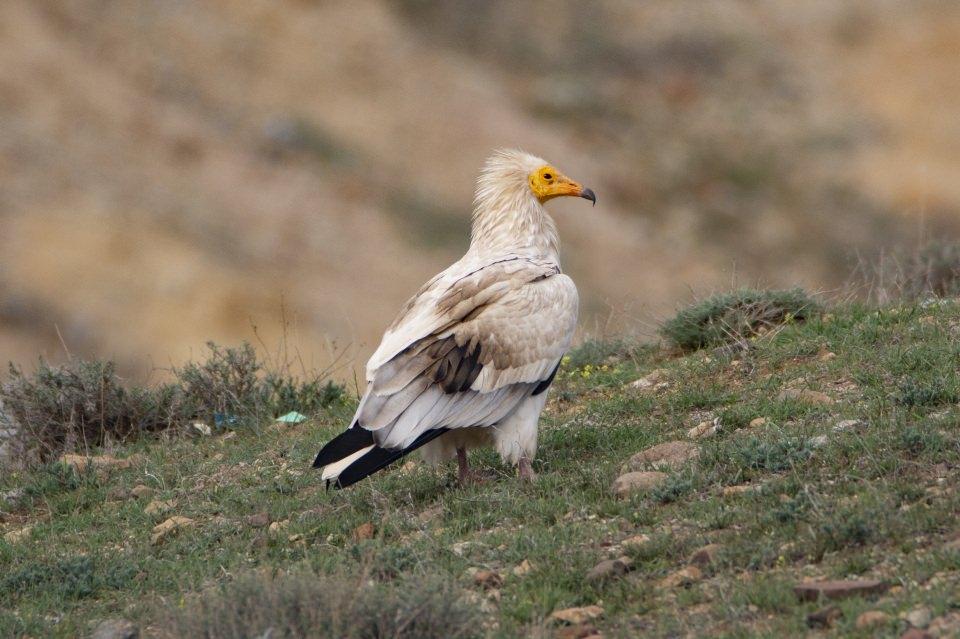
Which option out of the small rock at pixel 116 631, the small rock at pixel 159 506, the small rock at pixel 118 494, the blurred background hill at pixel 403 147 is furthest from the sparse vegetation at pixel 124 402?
the blurred background hill at pixel 403 147

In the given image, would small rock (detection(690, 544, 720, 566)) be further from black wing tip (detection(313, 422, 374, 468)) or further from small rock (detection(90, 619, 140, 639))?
small rock (detection(90, 619, 140, 639))

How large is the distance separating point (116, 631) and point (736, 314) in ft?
19.4

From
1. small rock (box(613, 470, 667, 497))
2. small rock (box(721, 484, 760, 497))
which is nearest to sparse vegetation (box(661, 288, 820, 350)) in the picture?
small rock (box(613, 470, 667, 497))

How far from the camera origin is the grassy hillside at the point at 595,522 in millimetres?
4812

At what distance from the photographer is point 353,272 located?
1147 inches

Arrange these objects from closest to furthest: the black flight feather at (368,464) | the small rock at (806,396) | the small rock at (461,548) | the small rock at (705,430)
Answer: the small rock at (461,548) < the black flight feather at (368,464) < the small rock at (705,430) < the small rock at (806,396)

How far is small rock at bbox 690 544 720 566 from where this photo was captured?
536 cm

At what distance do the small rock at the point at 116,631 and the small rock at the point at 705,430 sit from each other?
342 centimetres

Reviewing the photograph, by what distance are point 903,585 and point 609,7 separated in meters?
42.4

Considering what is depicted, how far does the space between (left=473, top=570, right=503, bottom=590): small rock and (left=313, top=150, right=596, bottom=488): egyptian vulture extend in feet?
3.93

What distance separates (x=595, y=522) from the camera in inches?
242

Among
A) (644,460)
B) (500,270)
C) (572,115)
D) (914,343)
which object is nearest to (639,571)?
(644,460)

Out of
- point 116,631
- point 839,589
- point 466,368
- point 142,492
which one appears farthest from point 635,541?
point 142,492

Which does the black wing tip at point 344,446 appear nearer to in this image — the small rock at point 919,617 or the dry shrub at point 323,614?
the dry shrub at point 323,614
